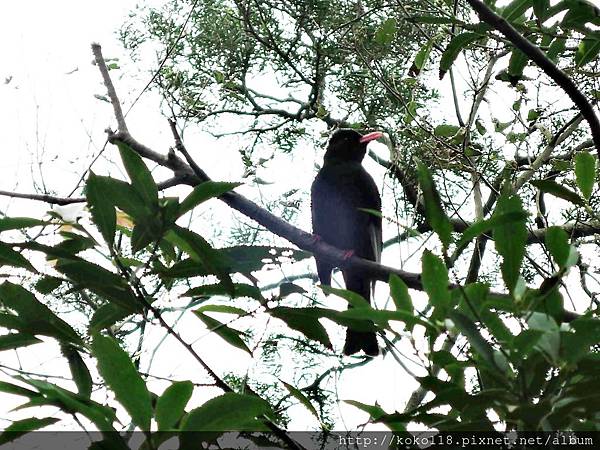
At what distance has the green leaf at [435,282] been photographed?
864mm

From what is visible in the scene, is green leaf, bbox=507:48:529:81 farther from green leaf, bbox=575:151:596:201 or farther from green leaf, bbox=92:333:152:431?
green leaf, bbox=92:333:152:431

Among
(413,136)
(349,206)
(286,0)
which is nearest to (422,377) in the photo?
(413,136)

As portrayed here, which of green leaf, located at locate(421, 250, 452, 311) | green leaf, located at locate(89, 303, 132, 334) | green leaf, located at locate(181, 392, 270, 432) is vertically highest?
green leaf, located at locate(89, 303, 132, 334)

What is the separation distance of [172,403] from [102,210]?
29cm

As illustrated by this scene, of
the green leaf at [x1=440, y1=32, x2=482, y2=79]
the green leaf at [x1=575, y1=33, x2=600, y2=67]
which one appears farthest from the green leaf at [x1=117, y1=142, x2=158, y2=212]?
the green leaf at [x1=575, y1=33, x2=600, y2=67]

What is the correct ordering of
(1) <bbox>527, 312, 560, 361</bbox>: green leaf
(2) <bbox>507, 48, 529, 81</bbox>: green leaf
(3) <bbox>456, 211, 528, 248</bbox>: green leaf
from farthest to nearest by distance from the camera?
(2) <bbox>507, 48, 529, 81</bbox>: green leaf
(3) <bbox>456, 211, 528, 248</bbox>: green leaf
(1) <bbox>527, 312, 560, 361</bbox>: green leaf

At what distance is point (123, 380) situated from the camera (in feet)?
2.67

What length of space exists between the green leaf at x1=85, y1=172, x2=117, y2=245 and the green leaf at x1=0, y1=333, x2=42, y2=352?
6.7 inches

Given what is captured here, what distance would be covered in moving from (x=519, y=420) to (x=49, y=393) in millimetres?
448

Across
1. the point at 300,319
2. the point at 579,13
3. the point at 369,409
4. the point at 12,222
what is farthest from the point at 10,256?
the point at 579,13

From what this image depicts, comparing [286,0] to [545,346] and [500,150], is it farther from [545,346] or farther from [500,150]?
[545,346]

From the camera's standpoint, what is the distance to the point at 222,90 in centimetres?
421

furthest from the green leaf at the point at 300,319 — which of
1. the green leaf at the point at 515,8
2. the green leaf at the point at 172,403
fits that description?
the green leaf at the point at 515,8

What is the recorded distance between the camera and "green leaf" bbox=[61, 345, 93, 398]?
1.08m
